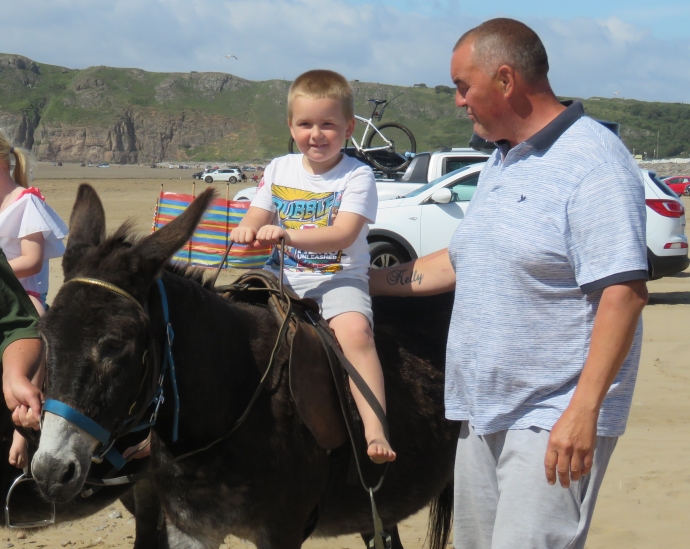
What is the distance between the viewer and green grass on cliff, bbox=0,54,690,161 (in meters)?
144

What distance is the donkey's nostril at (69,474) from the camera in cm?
236

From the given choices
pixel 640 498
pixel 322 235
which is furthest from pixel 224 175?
pixel 322 235

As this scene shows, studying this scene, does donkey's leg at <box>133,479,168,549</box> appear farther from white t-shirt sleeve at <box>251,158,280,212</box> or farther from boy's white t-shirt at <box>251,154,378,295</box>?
white t-shirt sleeve at <box>251,158,280,212</box>

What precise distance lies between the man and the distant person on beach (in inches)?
82.2

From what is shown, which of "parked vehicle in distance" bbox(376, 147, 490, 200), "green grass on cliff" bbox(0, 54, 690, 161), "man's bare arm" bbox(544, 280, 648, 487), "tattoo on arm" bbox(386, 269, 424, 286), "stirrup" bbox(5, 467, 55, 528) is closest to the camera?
"man's bare arm" bbox(544, 280, 648, 487)

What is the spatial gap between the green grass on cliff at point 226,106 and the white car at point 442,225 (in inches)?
4548

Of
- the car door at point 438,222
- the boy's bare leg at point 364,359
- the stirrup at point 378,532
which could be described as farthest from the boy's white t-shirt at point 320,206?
the car door at point 438,222

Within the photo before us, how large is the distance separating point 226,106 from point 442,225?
17148 centimetres

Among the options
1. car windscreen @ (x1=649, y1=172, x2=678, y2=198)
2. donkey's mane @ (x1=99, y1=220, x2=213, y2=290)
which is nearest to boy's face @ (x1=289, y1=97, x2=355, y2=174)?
donkey's mane @ (x1=99, y1=220, x2=213, y2=290)

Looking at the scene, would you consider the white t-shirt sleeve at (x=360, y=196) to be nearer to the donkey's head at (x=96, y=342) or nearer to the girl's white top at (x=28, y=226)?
the donkey's head at (x=96, y=342)

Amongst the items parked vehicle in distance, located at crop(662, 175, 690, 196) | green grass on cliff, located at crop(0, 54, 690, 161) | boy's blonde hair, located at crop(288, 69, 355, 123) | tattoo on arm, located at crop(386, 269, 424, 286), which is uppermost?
green grass on cliff, located at crop(0, 54, 690, 161)

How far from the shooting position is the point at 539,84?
2.52 metres

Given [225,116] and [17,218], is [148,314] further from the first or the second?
[225,116]

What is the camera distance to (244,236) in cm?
312
